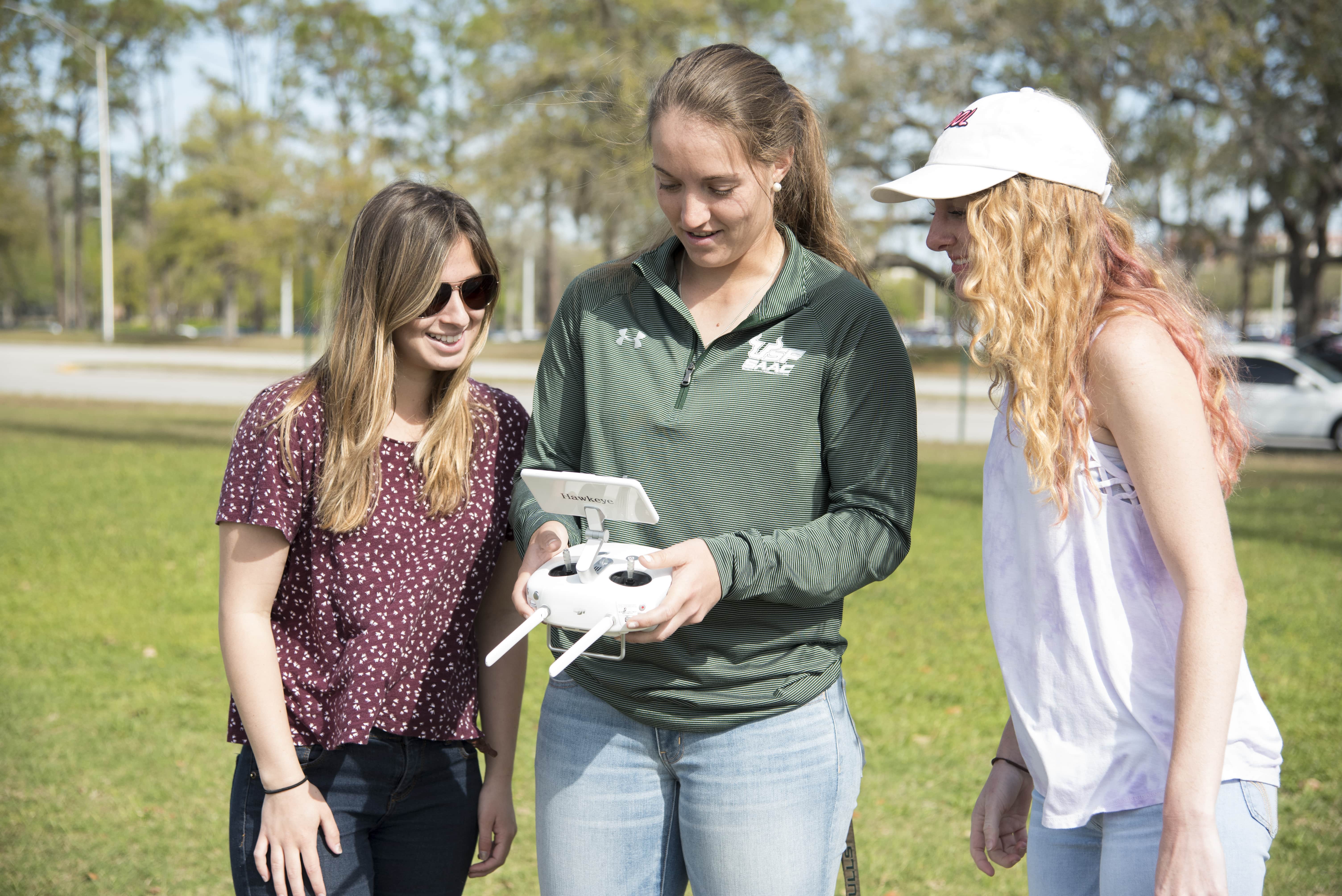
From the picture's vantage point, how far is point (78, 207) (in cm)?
5162

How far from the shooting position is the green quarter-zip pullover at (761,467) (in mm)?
1836

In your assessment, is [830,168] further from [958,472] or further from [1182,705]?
[958,472]

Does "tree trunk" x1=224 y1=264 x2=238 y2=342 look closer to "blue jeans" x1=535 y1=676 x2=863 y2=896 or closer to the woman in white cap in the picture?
"blue jeans" x1=535 y1=676 x2=863 y2=896

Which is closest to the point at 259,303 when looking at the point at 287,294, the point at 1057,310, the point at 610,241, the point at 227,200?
the point at 287,294

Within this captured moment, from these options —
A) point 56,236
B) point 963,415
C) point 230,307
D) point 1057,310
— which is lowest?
point 963,415

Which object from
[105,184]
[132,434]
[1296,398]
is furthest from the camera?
[105,184]

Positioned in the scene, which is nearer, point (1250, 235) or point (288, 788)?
point (288, 788)

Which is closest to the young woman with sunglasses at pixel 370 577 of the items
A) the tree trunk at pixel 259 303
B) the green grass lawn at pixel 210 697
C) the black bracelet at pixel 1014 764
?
the black bracelet at pixel 1014 764

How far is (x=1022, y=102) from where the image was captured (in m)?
1.75

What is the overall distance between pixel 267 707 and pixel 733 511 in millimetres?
856

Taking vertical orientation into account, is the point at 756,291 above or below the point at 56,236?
below

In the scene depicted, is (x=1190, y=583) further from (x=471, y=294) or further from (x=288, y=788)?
(x=288, y=788)

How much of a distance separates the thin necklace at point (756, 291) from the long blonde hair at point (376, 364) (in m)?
0.39

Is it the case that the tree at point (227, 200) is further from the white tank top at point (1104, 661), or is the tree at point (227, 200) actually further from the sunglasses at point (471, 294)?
the white tank top at point (1104, 661)
